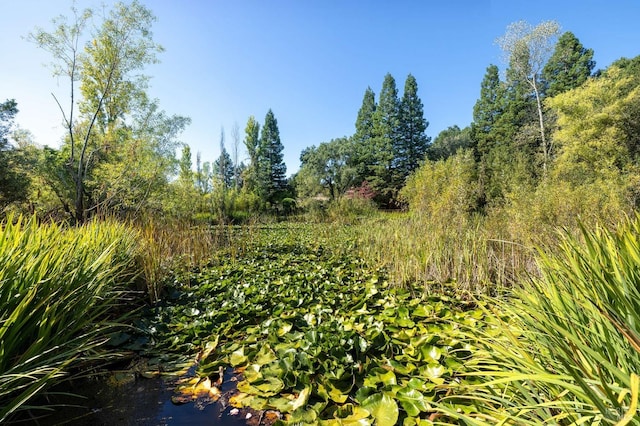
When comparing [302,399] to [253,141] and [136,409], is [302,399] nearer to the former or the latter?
[136,409]

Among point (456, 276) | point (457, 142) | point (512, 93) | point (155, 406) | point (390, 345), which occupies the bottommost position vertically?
point (155, 406)

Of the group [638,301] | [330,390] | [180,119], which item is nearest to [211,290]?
[330,390]

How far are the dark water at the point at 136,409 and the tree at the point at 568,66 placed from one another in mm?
24682

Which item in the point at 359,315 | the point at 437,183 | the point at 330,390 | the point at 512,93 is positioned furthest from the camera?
the point at 512,93

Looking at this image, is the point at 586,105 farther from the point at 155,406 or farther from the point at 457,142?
the point at 457,142

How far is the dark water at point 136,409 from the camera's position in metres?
1.35

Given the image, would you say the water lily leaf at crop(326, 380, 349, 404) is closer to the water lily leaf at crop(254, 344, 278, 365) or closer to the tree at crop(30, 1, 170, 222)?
the water lily leaf at crop(254, 344, 278, 365)

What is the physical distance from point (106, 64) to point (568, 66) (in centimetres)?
2583

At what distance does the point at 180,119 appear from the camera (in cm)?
1065

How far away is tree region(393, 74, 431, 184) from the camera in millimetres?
25141

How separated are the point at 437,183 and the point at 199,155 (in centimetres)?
1126

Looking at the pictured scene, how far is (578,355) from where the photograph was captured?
2.45ft

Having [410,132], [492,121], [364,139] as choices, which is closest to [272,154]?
[364,139]

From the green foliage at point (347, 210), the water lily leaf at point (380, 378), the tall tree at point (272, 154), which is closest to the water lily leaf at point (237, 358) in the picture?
the water lily leaf at point (380, 378)
